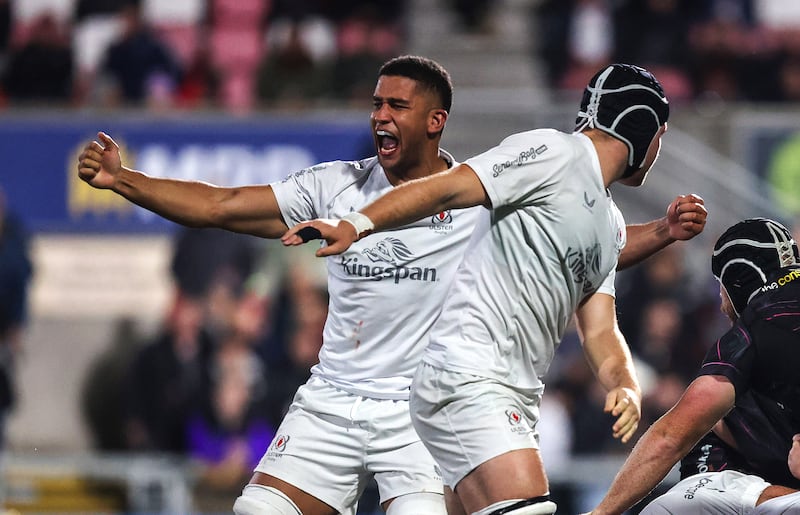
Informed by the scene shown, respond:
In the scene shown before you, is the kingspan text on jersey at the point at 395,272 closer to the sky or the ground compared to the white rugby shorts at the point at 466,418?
closer to the sky

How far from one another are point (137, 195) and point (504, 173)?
1.58 metres

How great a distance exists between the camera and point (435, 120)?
6000mm

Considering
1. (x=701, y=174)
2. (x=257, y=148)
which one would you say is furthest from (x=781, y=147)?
(x=257, y=148)

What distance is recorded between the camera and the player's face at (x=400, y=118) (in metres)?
5.89

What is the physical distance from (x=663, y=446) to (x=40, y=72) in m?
11.3

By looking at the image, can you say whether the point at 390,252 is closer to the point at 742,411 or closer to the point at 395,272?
the point at 395,272

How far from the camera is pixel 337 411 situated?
599 centimetres

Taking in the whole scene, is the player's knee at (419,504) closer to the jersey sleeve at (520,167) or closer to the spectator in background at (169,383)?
the jersey sleeve at (520,167)

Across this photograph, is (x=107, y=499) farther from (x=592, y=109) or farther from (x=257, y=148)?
(x=592, y=109)

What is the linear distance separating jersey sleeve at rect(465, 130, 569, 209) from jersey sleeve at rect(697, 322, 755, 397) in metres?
0.98

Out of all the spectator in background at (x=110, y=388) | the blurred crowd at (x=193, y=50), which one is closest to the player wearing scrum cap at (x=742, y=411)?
the spectator in background at (x=110, y=388)

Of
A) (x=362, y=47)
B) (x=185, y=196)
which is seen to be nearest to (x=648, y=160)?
(x=185, y=196)

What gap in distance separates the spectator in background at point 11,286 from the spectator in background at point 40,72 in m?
2.54

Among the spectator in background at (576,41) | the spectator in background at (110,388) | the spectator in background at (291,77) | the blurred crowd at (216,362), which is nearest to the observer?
the blurred crowd at (216,362)
